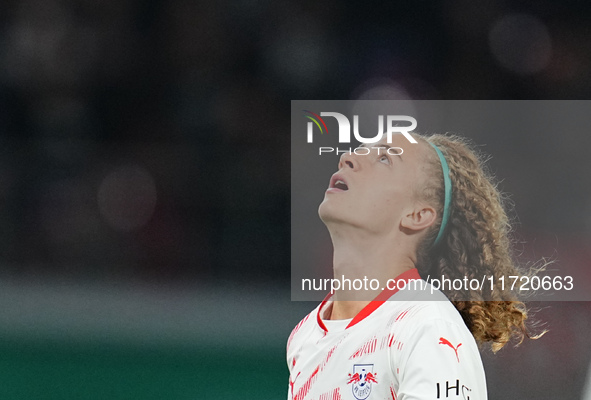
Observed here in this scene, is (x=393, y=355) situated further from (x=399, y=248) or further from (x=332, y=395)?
(x=399, y=248)

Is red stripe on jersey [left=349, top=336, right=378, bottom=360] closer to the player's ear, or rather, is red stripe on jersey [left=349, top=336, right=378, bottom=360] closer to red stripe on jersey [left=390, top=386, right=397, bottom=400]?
red stripe on jersey [left=390, top=386, right=397, bottom=400]

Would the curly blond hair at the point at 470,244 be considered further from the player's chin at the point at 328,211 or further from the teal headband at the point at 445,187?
the player's chin at the point at 328,211

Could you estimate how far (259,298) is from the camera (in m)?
4.19

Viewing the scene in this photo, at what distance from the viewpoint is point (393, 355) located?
1133mm

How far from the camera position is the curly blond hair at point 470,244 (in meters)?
1.36

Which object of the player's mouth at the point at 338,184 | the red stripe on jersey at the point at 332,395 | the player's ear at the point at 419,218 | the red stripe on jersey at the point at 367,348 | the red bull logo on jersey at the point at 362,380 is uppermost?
the player's mouth at the point at 338,184

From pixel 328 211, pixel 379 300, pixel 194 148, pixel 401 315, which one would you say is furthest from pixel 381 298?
pixel 194 148

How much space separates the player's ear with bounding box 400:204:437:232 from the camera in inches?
52.9

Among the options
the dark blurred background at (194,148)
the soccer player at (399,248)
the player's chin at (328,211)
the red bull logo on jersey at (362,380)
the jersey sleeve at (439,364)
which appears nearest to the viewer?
the jersey sleeve at (439,364)

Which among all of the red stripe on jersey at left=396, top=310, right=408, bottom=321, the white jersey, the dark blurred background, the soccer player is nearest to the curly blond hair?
the soccer player

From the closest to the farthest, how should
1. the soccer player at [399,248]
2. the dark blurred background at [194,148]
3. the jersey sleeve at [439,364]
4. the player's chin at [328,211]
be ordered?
the jersey sleeve at [439,364]
the soccer player at [399,248]
the player's chin at [328,211]
the dark blurred background at [194,148]

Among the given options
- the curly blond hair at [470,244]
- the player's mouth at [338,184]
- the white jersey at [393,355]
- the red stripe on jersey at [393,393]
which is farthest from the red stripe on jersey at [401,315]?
the player's mouth at [338,184]

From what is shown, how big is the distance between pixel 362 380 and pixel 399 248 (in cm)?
31

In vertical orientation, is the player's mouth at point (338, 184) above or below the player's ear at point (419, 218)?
above
